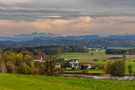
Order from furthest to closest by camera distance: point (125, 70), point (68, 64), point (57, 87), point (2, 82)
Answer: point (68, 64), point (125, 70), point (2, 82), point (57, 87)

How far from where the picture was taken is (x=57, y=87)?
23828mm

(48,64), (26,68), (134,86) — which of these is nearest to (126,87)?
(134,86)

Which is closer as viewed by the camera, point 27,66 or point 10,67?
point 27,66

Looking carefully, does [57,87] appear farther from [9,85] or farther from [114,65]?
[114,65]

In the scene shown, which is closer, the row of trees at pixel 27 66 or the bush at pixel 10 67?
the row of trees at pixel 27 66

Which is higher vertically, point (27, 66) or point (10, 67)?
point (27, 66)

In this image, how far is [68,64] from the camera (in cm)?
12462

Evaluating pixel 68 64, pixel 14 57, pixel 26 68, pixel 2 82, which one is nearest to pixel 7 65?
pixel 26 68

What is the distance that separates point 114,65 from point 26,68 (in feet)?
94.4

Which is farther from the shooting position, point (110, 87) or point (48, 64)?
point (48, 64)

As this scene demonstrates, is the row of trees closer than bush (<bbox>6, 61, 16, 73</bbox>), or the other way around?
the row of trees

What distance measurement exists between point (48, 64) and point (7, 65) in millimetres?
34751

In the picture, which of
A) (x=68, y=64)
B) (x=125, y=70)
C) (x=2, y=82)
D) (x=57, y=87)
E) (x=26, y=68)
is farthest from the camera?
(x=68, y=64)

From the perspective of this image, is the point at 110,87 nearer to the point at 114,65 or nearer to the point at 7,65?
the point at 7,65
